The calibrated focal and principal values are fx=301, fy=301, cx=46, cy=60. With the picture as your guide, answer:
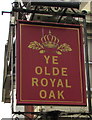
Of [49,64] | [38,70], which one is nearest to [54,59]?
[49,64]

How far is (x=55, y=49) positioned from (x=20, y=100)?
4.71 ft

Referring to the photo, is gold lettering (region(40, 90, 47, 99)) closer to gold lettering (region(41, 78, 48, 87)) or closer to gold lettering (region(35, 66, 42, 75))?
gold lettering (region(41, 78, 48, 87))

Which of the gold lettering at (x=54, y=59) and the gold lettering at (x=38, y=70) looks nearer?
the gold lettering at (x=38, y=70)

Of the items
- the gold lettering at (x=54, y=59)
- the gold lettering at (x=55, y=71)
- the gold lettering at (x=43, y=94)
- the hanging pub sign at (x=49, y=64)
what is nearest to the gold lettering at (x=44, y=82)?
the hanging pub sign at (x=49, y=64)

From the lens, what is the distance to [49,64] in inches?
257

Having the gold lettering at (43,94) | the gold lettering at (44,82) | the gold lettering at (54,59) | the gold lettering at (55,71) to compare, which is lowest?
the gold lettering at (43,94)

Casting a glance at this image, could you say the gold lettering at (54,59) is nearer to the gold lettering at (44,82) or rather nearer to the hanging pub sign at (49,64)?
the hanging pub sign at (49,64)

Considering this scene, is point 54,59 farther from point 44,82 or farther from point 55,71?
point 44,82

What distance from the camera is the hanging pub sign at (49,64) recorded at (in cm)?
623

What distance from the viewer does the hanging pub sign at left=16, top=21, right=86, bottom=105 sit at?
623 centimetres

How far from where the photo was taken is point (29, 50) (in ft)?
21.4

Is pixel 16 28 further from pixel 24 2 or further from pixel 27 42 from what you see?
pixel 24 2

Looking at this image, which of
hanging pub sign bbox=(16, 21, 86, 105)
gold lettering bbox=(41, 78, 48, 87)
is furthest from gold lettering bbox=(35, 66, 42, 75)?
gold lettering bbox=(41, 78, 48, 87)

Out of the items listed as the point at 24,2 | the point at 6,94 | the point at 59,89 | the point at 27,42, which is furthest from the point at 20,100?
the point at 6,94
